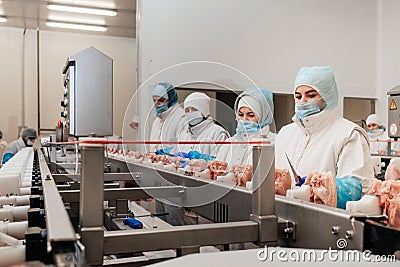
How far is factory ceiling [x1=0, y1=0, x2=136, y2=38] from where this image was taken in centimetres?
544

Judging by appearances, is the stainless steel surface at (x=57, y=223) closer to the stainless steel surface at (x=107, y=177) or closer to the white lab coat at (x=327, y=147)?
the stainless steel surface at (x=107, y=177)

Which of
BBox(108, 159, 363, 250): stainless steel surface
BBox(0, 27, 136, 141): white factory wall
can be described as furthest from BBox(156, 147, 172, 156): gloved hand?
BBox(0, 27, 136, 141): white factory wall

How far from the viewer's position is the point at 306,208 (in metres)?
0.71

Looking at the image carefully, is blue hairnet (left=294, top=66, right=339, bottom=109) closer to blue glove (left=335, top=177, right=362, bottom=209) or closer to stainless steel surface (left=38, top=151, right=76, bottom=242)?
blue glove (left=335, top=177, right=362, bottom=209)

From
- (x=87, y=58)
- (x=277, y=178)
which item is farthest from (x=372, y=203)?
(x=87, y=58)

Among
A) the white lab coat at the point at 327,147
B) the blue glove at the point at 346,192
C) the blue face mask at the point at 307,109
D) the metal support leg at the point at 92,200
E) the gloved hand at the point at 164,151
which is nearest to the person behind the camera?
the metal support leg at the point at 92,200

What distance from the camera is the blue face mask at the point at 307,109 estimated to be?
1.94 metres

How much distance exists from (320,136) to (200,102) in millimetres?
690

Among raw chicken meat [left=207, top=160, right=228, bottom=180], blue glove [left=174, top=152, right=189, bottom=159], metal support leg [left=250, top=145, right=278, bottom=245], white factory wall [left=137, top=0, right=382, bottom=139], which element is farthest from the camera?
white factory wall [left=137, top=0, right=382, bottom=139]

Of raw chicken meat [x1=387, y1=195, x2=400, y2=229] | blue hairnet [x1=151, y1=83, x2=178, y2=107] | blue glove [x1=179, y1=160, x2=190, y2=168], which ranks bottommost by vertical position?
raw chicken meat [x1=387, y1=195, x2=400, y2=229]

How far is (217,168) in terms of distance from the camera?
111 cm

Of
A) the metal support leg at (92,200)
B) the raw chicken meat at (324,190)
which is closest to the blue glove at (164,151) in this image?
the raw chicken meat at (324,190)

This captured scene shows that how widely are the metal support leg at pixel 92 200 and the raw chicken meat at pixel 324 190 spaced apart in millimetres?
434

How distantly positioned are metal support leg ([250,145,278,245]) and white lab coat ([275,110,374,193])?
0.91 metres
